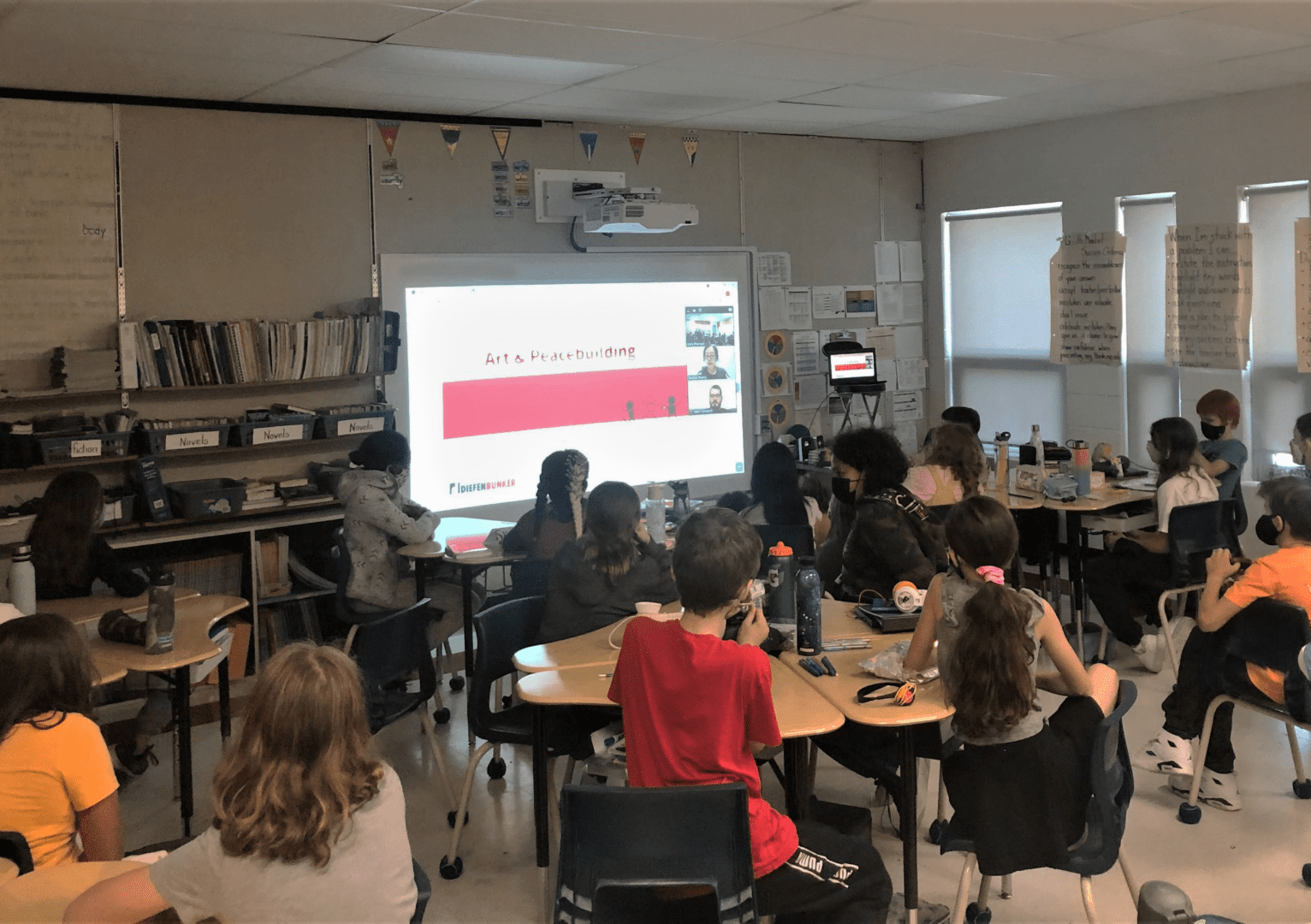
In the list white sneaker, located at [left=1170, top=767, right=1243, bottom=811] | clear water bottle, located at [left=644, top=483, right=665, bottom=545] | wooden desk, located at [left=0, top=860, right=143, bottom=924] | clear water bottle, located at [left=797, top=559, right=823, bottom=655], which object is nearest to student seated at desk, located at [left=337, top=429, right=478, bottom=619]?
clear water bottle, located at [left=644, top=483, right=665, bottom=545]

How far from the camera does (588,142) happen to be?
6.65 m

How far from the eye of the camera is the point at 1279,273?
630 cm

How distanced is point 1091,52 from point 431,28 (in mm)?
2848

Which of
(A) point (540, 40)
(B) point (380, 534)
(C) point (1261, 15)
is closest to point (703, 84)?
Result: (A) point (540, 40)

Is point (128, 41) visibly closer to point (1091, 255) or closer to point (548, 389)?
point (548, 389)

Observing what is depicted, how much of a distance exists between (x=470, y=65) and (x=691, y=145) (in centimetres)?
248

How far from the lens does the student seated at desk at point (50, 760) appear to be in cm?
228

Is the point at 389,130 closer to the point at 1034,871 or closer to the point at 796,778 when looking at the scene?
the point at 796,778

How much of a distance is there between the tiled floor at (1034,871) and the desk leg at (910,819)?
374mm

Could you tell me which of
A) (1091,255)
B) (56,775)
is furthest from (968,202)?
(56,775)

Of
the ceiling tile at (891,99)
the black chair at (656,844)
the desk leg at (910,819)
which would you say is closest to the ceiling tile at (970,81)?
the ceiling tile at (891,99)

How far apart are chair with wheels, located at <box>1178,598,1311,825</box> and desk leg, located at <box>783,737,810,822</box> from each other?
57.3 inches

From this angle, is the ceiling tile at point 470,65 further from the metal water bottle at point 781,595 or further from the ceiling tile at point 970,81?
the metal water bottle at point 781,595

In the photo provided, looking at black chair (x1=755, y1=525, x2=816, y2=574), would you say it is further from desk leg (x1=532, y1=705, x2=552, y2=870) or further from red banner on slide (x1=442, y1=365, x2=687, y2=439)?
red banner on slide (x1=442, y1=365, x2=687, y2=439)
